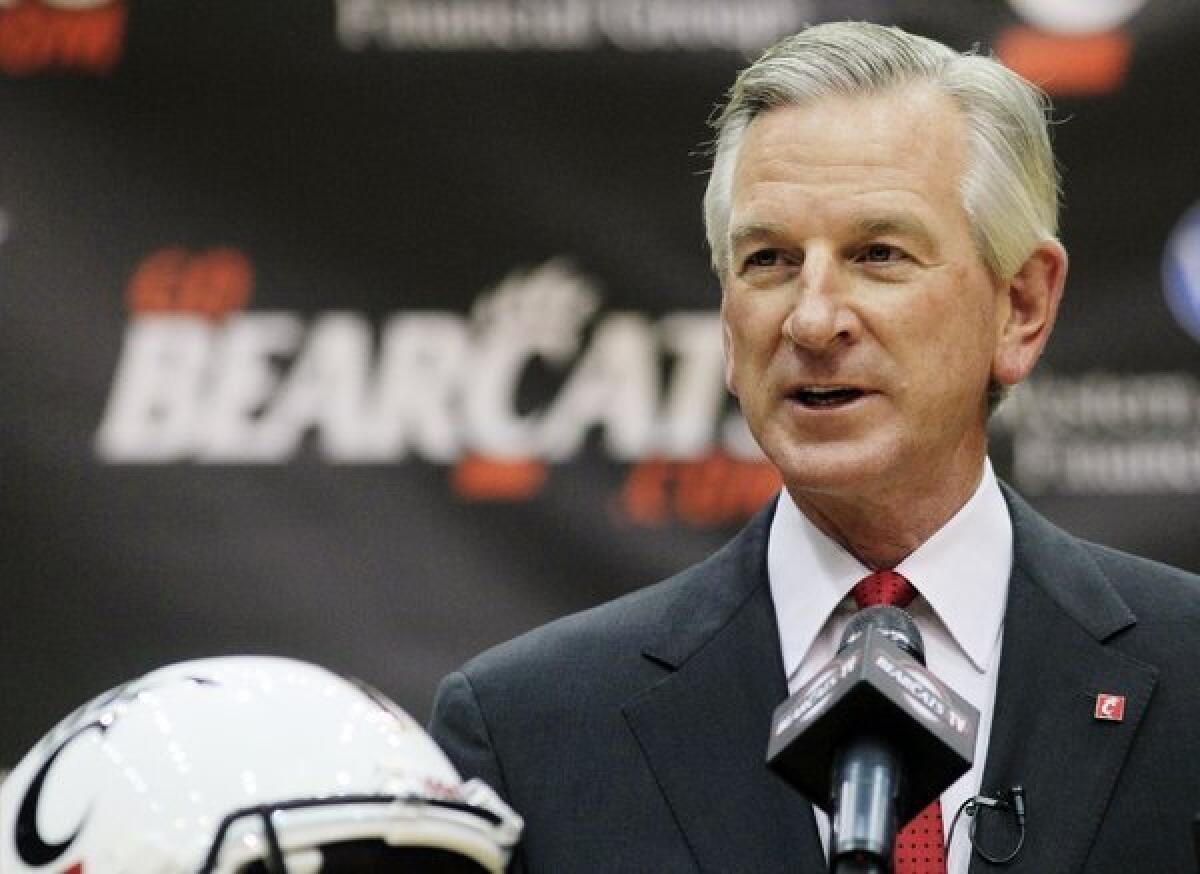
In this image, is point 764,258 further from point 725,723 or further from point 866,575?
point 725,723

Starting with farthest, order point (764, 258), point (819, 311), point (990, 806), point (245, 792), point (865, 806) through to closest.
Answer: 1. point (764, 258)
2. point (819, 311)
3. point (990, 806)
4. point (245, 792)
5. point (865, 806)

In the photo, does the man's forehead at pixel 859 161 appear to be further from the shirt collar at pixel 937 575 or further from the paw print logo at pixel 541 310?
the paw print logo at pixel 541 310

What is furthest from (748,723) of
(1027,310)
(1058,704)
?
(1027,310)

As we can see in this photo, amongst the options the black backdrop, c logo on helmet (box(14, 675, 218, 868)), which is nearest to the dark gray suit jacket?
c logo on helmet (box(14, 675, 218, 868))

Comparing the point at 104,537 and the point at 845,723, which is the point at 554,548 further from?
the point at 845,723

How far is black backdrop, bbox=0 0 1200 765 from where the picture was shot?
13.4ft

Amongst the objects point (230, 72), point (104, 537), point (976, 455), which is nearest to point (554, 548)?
point (104, 537)

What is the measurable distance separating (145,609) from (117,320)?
52 cm

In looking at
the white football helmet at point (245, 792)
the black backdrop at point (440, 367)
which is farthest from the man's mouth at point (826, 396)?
the black backdrop at point (440, 367)

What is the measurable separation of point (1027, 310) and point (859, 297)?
0.32 meters

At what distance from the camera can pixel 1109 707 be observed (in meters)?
2.52

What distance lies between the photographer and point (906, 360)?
2.61 m

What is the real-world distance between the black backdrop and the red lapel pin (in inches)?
60.2

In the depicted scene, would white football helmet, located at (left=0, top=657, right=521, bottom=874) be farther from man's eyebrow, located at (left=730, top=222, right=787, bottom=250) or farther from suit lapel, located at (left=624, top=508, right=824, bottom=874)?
man's eyebrow, located at (left=730, top=222, right=787, bottom=250)
